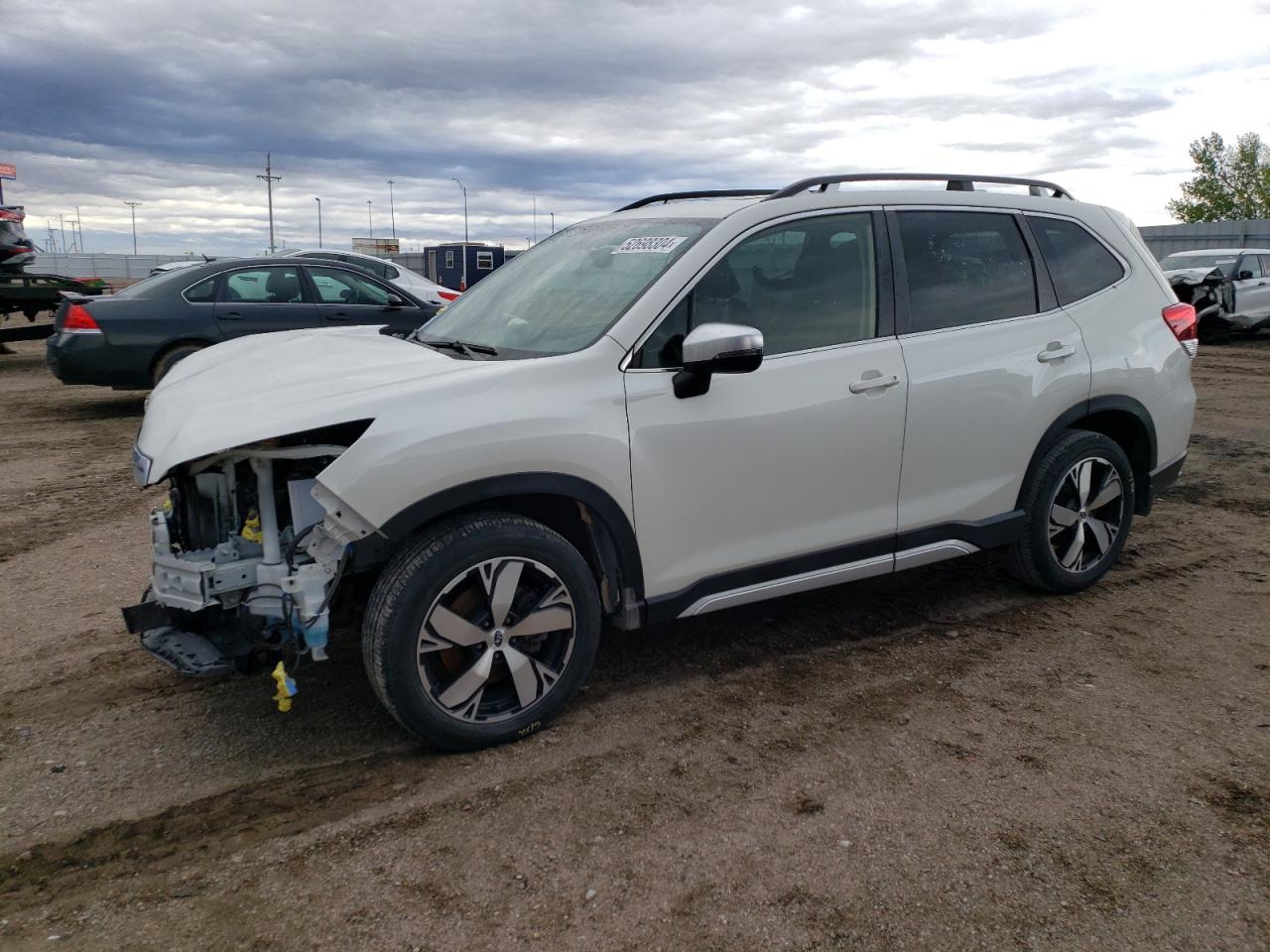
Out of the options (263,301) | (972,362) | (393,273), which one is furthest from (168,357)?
(972,362)

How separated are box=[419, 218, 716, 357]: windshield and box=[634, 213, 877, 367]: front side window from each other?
7.4 inches

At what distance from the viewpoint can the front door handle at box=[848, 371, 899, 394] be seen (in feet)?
12.5

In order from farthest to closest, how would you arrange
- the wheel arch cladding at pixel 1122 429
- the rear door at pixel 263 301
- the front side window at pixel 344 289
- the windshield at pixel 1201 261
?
the windshield at pixel 1201 261 → the front side window at pixel 344 289 → the rear door at pixel 263 301 → the wheel arch cladding at pixel 1122 429

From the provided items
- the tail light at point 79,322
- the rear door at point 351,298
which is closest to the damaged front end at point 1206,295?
the rear door at point 351,298

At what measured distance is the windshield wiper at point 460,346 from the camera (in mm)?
3709

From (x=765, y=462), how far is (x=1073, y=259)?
6.91ft

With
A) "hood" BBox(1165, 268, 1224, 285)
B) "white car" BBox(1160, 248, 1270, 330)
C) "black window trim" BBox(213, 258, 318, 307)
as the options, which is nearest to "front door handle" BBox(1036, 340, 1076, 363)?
"black window trim" BBox(213, 258, 318, 307)

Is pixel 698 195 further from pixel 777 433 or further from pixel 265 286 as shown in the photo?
pixel 265 286

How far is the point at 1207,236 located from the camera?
33156mm

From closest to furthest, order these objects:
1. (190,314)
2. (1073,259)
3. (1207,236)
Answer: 1. (1073,259)
2. (190,314)
3. (1207,236)

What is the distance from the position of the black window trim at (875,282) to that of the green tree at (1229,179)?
79541mm

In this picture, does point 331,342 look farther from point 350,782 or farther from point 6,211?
point 6,211

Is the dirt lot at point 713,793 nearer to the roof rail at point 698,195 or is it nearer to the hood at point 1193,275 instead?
the roof rail at point 698,195

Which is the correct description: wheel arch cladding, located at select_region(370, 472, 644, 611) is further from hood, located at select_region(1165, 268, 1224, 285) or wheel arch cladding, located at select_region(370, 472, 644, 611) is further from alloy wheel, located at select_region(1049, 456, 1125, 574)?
hood, located at select_region(1165, 268, 1224, 285)
